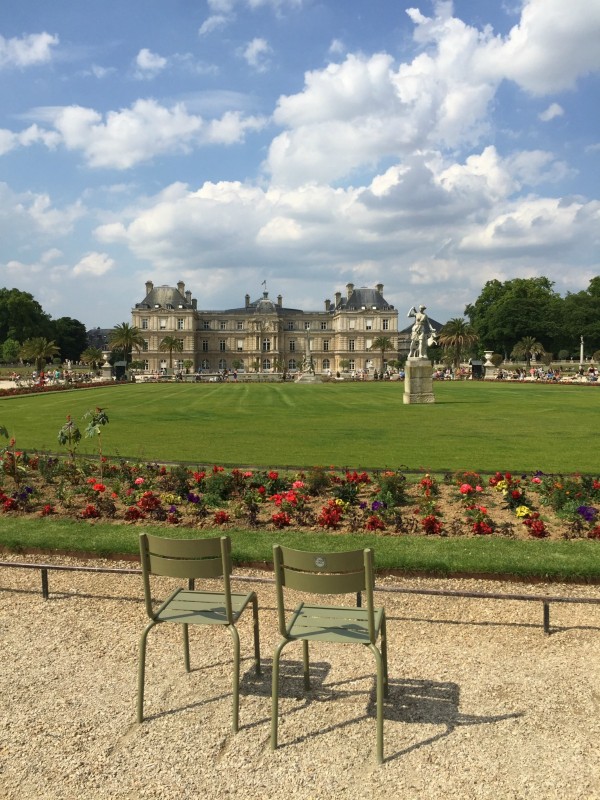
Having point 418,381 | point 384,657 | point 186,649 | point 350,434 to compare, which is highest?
point 418,381

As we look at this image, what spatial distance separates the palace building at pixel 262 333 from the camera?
113062 millimetres

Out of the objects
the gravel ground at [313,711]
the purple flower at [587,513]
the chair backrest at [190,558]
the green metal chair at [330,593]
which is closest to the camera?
the gravel ground at [313,711]

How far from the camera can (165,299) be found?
11488cm

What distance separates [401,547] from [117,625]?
10.7 feet

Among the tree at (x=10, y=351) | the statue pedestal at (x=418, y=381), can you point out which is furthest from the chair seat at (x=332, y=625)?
the tree at (x=10, y=351)

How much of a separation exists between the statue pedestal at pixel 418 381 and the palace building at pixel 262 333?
84.0m

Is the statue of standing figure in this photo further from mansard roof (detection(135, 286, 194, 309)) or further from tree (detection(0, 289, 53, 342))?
mansard roof (detection(135, 286, 194, 309))

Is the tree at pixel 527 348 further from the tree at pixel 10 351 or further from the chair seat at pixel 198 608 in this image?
the chair seat at pixel 198 608

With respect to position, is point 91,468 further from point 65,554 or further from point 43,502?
point 65,554

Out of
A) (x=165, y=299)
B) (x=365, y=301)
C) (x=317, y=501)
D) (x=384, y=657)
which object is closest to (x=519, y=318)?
(x=365, y=301)

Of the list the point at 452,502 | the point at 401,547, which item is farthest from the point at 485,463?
the point at 401,547

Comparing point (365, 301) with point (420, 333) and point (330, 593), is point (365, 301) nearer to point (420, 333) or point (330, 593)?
point (420, 333)

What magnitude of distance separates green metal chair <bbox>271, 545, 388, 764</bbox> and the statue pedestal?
940 inches

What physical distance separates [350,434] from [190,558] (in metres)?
13.0
